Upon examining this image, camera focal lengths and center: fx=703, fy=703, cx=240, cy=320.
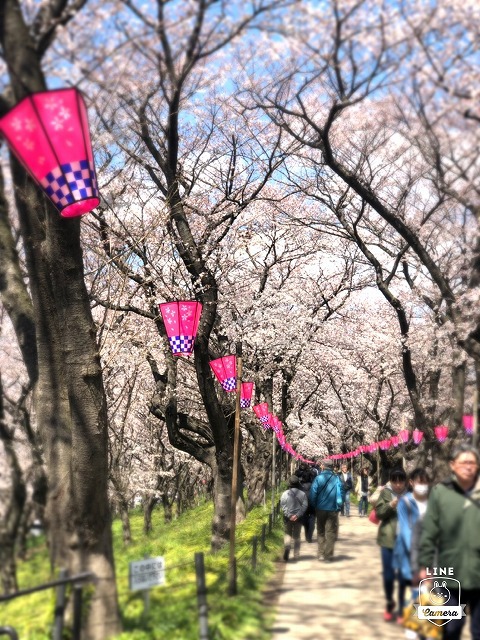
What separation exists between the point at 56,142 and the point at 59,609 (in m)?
3.99

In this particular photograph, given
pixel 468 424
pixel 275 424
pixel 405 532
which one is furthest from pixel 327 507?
pixel 468 424

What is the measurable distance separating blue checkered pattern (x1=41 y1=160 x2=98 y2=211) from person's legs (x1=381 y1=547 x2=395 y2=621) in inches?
173

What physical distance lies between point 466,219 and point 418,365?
Result: 1679cm

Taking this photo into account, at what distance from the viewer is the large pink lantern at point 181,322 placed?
1191cm

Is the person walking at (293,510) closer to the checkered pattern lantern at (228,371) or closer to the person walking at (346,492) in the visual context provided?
the checkered pattern lantern at (228,371)

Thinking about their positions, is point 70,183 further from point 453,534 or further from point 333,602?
point 333,602

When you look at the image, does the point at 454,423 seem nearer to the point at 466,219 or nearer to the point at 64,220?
the point at 466,219

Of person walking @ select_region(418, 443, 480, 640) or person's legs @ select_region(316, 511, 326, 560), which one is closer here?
person walking @ select_region(418, 443, 480, 640)

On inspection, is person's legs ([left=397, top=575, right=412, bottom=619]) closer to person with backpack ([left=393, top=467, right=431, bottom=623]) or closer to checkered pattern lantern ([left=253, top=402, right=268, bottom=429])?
person with backpack ([left=393, top=467, right=431, bottom=623])

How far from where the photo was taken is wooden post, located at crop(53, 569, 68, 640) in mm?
5941

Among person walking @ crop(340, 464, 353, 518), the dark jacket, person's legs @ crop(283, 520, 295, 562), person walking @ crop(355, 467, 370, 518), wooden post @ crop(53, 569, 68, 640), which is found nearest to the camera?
the dark jacket

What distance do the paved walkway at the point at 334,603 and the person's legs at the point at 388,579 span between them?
11 centimetres

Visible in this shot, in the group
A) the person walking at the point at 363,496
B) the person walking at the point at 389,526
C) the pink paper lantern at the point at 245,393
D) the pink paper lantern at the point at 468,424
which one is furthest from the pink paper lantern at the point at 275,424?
the person walking at the point at 389,526

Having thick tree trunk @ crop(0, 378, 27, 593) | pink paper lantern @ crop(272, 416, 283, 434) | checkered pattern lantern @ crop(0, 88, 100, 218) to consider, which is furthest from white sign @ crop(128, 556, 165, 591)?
pink paper lantern @ crop(272, 416, 283, 434)
